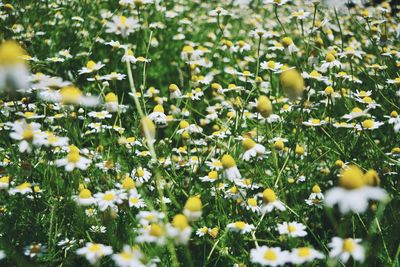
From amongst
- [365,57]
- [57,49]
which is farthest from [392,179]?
[57,49]

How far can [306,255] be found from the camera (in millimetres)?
1189

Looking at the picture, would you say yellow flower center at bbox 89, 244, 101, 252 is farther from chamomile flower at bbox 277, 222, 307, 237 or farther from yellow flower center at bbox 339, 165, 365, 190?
yellow flower center at bbox 339, 165, 365, 190

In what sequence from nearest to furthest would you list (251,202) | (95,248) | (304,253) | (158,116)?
(304,253), (95,248), (251,202), (158,116)

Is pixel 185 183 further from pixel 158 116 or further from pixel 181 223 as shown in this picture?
pixel 181 223

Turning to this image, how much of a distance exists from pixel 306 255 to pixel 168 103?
192cm

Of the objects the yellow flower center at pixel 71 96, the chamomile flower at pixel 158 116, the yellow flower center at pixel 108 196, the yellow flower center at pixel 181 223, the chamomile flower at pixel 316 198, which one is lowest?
the chamomile flower at pixel 316 198

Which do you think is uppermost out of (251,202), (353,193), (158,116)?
(353,193)

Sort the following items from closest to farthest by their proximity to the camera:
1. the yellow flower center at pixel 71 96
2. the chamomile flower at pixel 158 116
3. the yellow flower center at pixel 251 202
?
the yellow flower center at pixel 71 96 → the yellow flower center at pixel 251 202 → the chamomile flower at pixel 158 116

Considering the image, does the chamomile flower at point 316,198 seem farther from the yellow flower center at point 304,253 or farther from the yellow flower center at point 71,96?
the yellow flower center at point 71,96

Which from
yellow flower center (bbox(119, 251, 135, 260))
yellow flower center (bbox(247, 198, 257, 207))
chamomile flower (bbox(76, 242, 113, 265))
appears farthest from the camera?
yellow flower center (bbox(247, 198, 257, 207))

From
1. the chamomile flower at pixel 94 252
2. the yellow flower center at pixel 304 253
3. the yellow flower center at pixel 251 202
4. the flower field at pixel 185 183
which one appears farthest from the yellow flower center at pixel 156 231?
the yellow flower center at pixel 251 202

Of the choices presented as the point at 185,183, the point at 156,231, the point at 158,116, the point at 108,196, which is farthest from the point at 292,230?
the point at 158,116

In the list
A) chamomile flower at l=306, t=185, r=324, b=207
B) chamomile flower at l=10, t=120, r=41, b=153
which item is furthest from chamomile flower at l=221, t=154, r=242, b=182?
chamomile flower at l=10, t=120, r=41, b=153

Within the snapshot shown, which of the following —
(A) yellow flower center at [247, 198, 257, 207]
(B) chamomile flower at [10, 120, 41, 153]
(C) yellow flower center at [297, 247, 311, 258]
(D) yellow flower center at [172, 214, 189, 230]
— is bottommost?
(A) yellow flower center at [247, 198, 257, 207]
